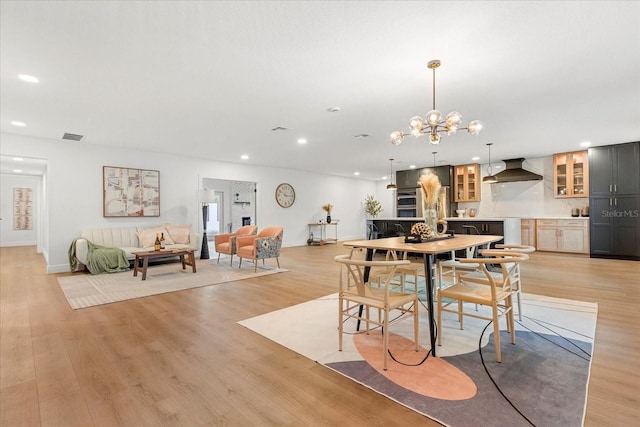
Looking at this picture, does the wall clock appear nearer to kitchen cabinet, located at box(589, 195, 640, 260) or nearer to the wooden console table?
the wooden console table

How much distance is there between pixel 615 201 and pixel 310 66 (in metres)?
7.58

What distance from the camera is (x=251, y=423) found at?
5.10ft

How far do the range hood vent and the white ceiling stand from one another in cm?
260

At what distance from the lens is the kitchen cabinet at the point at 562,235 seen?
23.5 ft

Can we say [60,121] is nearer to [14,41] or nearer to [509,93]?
[14,41]

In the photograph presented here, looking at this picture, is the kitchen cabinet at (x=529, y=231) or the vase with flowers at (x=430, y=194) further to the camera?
the kitchen cabinet at (x=529, y=231)

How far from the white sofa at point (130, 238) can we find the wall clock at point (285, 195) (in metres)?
3.20

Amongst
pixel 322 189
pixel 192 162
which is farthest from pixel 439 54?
pixel 322 189

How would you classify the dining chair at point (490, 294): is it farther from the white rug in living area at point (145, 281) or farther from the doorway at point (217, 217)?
the doorway at point (217, 217)

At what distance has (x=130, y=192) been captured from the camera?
657 centimetres

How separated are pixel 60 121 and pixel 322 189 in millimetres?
7539

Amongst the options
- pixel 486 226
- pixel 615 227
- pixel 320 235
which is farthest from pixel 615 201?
pixel 320 235

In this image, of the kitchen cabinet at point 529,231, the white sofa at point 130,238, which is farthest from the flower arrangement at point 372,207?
the white sofa at point 130,238

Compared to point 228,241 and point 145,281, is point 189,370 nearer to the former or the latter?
point 145,281
